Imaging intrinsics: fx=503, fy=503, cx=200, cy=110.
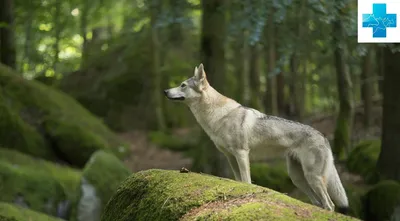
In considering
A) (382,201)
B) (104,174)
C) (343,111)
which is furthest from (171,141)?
(382,201)

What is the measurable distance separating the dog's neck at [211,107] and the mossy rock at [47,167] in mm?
5342

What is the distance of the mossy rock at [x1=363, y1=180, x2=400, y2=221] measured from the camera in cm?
956

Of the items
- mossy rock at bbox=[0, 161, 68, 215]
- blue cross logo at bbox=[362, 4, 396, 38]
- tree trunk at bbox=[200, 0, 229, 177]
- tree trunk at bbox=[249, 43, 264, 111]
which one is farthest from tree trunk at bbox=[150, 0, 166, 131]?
blue cross logo at bbox=[362, 4, 396, 38]

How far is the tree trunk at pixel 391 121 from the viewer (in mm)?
10344

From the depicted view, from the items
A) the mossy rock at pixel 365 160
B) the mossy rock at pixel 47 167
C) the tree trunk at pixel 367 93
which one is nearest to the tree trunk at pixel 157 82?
the mossy rock at pixel 47 167

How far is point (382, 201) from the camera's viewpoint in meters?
9.70

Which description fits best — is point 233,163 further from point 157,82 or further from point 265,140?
point 157,82

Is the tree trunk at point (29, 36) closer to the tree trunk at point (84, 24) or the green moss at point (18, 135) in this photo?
the tree trunk at point (84, 24)

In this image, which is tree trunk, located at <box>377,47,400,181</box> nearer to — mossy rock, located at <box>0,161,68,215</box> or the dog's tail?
the dog's tail

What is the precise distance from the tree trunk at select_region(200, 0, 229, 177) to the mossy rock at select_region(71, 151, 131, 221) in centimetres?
292

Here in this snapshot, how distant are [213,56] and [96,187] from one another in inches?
177

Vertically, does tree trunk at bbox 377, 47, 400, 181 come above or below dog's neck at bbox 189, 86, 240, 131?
below

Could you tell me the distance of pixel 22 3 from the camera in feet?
58.1

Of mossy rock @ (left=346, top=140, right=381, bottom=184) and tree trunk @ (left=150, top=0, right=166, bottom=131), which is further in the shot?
tree trunk @ (left=150, top=0, right=166, bottom=131)
